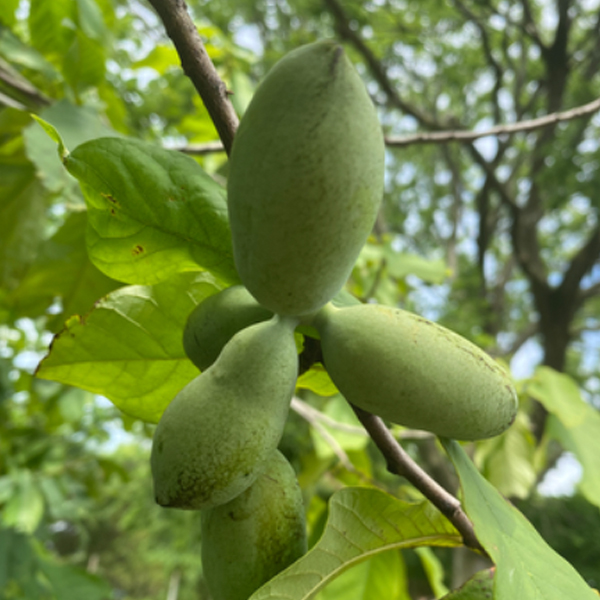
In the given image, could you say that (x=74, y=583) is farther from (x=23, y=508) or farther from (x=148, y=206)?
(x=148, y=206)

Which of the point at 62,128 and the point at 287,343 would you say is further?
the point at 62,128

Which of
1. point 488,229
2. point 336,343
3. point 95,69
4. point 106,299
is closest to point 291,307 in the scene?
point 336,343

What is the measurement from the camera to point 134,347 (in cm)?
89

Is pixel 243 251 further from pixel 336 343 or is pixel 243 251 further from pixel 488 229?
pixel 488 229

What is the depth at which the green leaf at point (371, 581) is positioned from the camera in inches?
55.7

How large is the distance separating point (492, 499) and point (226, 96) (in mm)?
669

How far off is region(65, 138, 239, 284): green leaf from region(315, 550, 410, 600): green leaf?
106 centimetres

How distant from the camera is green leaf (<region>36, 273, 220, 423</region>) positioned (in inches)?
33.7

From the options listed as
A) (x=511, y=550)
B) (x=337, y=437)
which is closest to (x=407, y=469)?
(x=511, y=550)

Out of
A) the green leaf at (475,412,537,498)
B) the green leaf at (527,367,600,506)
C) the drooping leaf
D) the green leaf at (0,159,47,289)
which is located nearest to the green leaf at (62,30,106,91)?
the green leaf at (0,159,47,289)

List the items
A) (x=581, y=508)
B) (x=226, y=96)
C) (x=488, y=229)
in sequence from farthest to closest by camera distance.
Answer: (x=581, y=508)
(x=488, y=229)
(x=226, y=96)

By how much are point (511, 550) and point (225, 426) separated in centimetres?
43

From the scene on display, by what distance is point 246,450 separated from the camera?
0.54 m

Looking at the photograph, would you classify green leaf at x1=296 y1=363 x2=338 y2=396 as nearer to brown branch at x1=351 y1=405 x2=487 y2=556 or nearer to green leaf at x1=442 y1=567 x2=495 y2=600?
brown branch at x1=351 y1=405 x2=487 y2=556
